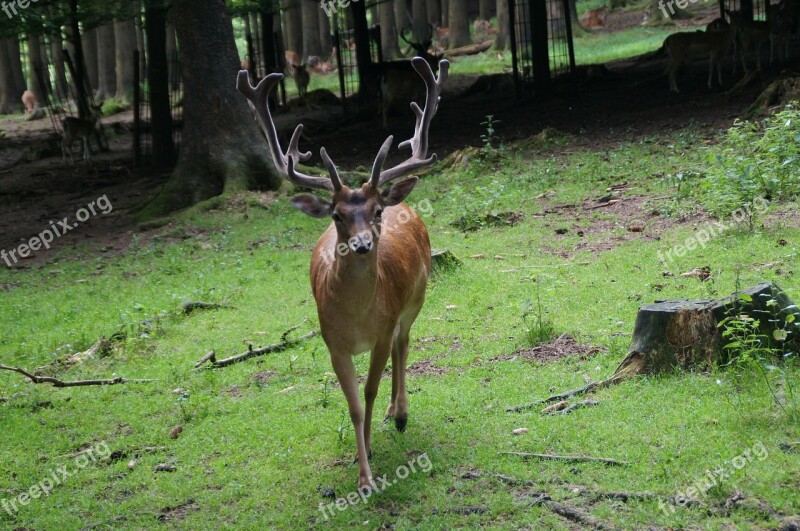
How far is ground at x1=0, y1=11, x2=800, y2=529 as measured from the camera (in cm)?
518

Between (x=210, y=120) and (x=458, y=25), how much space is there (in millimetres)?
23058

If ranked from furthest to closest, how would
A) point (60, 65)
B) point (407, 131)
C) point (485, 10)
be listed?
1. point (485, 10)
2. point (60, 65)
3. point (407, 131)

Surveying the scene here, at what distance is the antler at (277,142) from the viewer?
225 inches

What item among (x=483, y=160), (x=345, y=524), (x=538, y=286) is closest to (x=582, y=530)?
(x=345, y=524)

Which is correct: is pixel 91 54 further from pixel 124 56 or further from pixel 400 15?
pixel 400 15

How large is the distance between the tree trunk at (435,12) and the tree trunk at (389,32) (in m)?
7.54

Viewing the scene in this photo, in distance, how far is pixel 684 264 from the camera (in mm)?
8672

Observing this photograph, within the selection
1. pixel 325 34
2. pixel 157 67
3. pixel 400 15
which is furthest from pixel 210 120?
pixel 325 34

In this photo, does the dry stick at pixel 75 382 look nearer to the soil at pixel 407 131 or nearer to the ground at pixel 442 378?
the ground at pixel 442 378

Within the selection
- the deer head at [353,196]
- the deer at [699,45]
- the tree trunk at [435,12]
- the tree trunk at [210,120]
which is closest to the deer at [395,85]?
the deer at [699,45]

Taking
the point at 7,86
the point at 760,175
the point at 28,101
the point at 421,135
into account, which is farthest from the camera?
the point at 7,86

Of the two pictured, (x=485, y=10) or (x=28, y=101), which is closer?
(x=28, y=101)

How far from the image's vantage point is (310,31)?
38.6 m

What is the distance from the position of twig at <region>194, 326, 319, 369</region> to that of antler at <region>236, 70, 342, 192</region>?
2.24 metres
